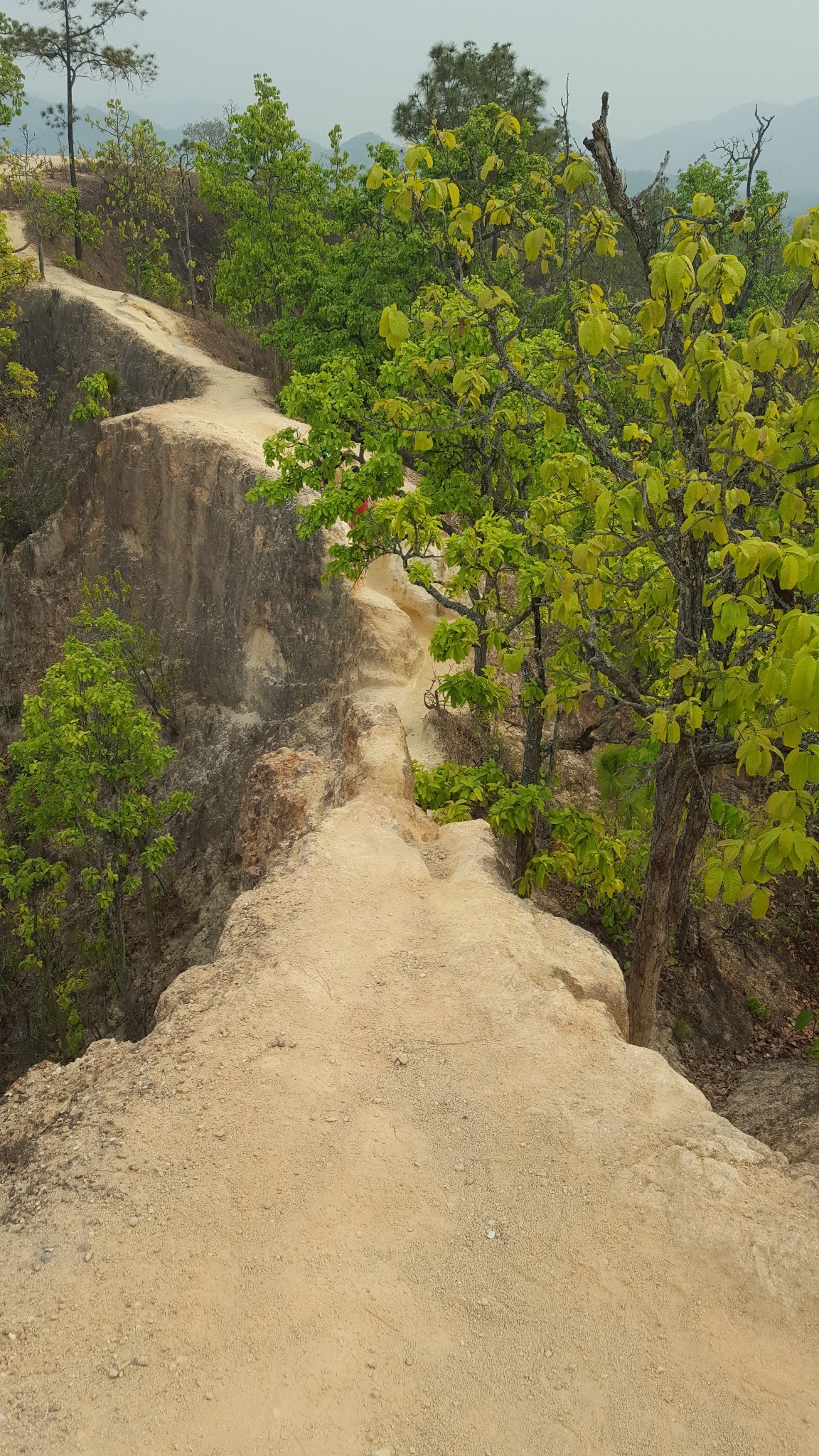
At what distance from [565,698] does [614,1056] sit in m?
4.10

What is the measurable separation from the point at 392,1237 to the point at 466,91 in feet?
165

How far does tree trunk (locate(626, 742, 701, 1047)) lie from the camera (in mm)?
9633

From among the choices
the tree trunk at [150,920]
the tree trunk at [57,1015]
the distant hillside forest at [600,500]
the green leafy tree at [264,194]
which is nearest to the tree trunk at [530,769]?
the distant hillside forest at [600,500]

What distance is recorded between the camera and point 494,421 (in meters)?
11.9

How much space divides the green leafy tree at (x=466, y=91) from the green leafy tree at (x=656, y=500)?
36.5 m

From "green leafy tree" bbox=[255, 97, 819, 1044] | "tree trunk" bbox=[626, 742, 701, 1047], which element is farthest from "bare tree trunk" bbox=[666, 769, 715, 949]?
"tree trunk" bbox=[626, 742, 701, 1047]

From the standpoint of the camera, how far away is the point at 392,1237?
626cm

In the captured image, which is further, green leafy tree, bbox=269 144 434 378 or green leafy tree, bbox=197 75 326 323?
green leafy tree, bbox=197 75 326 323

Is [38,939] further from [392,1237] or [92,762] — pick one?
[392,1237]

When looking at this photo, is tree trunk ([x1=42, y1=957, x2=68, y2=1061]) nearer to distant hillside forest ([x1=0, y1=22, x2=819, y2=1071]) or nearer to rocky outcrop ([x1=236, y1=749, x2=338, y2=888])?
distant hillside forest ([x1=0, y1=22, x2=819, y2=1071])

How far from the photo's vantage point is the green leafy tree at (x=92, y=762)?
666 inches

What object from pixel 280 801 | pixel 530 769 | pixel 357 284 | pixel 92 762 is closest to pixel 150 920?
pixel 92 762

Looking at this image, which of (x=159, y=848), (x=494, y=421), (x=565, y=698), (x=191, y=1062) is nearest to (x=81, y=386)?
(x=159, y=848)

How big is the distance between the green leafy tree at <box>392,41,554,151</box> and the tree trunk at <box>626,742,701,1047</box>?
42.1 metres
